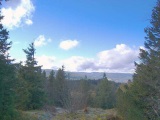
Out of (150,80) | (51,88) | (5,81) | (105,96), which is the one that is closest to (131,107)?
(150,80)

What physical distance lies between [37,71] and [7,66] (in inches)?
683

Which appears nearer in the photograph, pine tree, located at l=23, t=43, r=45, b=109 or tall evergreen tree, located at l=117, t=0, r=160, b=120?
tall evergreen tree, located at l=117, t=0, r=160, b=120

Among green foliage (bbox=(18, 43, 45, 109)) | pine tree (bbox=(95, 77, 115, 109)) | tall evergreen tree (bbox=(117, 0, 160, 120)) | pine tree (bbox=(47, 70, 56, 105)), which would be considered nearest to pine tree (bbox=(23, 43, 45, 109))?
green foliage (bbox=(18, 43, 45, 109))

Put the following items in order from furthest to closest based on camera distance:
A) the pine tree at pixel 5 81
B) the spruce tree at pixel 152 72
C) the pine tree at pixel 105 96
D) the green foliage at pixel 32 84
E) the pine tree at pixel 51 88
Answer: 1. the pine tree at pixel 105 96
2. the pine tree at pixel 51 88
3. the green foliage at pixel 32 84
4. the spruce tree at pixel 152 72
5. the pine tree at pixel 5 81

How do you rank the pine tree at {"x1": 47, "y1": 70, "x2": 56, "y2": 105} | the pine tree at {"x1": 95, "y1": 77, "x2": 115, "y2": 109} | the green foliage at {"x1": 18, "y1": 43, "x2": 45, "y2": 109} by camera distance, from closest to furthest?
the green foliage at {"x1": 18, "y1": 43, "x2": 45, "y2": 109}
the pine tree at {"x1": 47, "y1": 70, "x2": 56, "y2": 105}
the pine tree at {"x1": 95, "y1": 77, "x2": 115, "y2": 109}

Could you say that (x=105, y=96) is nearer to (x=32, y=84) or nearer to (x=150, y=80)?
(x=32, y=84)

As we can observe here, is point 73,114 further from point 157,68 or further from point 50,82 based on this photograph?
point 50,82

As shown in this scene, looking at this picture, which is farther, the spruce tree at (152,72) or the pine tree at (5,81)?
the spruce tree at (152,72)

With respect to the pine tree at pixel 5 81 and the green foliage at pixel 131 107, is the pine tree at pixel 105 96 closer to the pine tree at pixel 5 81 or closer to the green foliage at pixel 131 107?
the green foliage at pixel 131 107

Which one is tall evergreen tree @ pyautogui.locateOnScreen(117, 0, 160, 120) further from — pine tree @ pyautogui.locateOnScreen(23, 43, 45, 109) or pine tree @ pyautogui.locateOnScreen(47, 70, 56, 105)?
pine tree @ pyautogui.locateOnScreen(47, 70, 56, 105)

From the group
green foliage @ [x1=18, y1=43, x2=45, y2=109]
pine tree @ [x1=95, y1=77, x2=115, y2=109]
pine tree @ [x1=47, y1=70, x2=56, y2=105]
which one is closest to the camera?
green foliage @ [x1=18, y1=43, x2=45, y2=109]

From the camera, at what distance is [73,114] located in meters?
43.1

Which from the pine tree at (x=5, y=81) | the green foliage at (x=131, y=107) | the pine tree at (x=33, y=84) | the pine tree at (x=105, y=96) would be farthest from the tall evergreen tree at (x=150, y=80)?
the pine tree at (x=105, y=96)

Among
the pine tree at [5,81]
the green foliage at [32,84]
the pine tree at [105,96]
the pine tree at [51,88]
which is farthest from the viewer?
the pine tree at [105,96]
